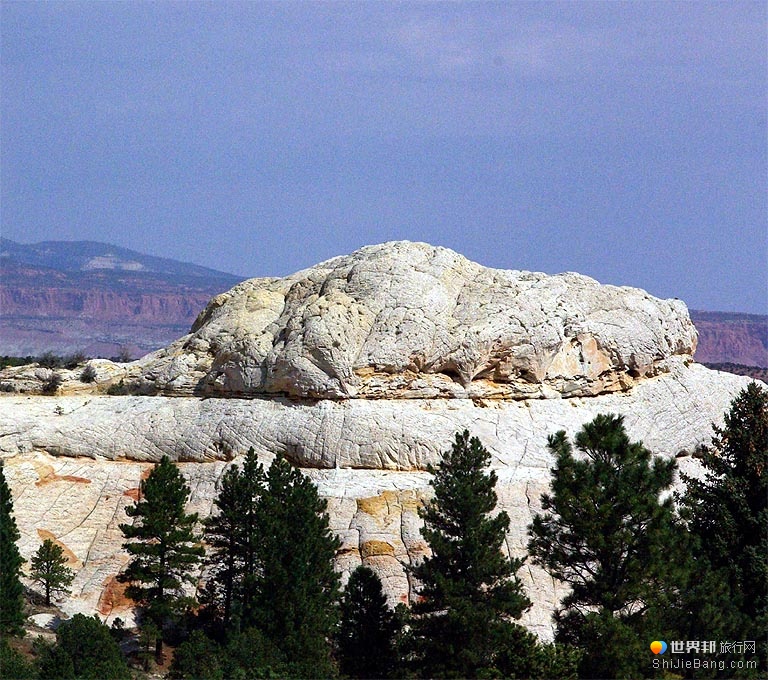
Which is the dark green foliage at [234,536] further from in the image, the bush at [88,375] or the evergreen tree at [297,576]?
the bush at [88,375]

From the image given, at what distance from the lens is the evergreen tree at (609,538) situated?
1213 inches

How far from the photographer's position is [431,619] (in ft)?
104

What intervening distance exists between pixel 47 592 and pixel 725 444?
19250 mm

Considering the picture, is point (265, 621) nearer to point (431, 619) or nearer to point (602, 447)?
point (431, 619)

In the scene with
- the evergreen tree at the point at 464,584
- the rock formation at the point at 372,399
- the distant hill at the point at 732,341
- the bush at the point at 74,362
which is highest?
the distant hill at the point at 732,341

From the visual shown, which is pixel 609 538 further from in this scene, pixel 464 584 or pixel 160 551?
pixel 160 551

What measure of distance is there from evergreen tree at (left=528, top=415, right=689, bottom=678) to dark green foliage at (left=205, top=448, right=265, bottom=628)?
774 centimetres

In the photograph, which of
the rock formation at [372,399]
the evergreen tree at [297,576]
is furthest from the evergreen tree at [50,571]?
the evergreen tree at [297,576]

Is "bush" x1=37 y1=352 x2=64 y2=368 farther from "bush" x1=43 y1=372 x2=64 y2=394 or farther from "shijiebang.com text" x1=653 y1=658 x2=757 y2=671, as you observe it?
"shijiebang.com text" x1=653 y1=658 x2=757 y2=671

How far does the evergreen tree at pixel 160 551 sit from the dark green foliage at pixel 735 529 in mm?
12843

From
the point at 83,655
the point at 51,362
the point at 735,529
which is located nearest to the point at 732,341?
the point at 51,362

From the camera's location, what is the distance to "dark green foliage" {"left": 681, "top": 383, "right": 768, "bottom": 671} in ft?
102

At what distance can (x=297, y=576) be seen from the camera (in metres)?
32.5

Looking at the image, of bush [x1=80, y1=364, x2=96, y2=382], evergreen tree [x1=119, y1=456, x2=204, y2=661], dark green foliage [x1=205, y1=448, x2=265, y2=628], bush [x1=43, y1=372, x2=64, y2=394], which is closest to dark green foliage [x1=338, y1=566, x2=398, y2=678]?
dark green foliage [x1=205, y1=448, x2=265, y2=628]
